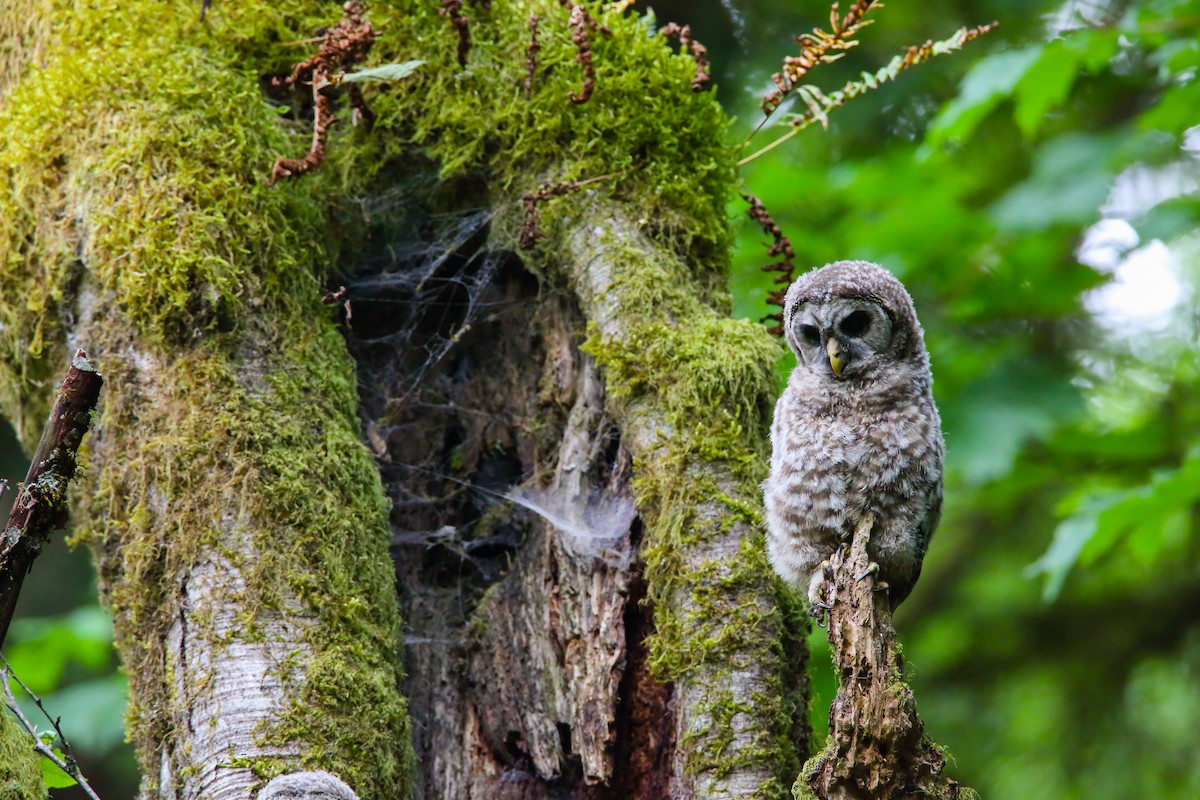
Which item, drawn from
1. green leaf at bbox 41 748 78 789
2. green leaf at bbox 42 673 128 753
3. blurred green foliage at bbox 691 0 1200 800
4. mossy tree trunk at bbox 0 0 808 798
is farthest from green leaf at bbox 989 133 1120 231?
green leaf at bbox 42 673 128 753

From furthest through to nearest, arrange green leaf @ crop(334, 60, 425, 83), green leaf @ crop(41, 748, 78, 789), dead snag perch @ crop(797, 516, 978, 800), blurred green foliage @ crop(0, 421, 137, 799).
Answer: blurred green foliage @ crop(0, 421, 137, 799) < green leaf @ crop(334, 60, 425, 83) < green leaf @ crop(41, 748, 78, 789) < dead snag perch @ crop(797, 516, 978, 800)

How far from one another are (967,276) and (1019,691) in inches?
101

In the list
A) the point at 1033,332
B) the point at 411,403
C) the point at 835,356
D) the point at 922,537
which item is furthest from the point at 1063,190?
the point at 411,403

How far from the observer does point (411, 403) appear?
12.2 ft

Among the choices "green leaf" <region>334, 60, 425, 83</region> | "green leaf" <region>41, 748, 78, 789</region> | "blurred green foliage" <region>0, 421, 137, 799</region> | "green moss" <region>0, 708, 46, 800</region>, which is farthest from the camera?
"blurred green foliage" <region>0, 421, 137, 799</region>

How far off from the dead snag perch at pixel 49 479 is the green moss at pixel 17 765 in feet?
1.65

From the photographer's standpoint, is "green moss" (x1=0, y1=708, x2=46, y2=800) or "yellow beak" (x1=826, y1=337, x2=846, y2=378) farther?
"yellow beak" (x1=826, y1=337, x2=846, y2=378)

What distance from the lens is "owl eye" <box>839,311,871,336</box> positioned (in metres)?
3.09

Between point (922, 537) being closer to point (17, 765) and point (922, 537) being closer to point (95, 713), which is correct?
point (17, 765)

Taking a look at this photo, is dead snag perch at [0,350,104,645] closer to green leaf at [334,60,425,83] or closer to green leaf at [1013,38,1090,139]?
green leaf at [334,60,425,83]

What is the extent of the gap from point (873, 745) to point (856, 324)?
1.29 meters

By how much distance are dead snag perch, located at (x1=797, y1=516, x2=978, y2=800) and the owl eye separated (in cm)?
101

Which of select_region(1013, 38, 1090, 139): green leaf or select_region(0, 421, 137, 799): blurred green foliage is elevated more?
select_region(1013, 38, 1090, 139): green leaf

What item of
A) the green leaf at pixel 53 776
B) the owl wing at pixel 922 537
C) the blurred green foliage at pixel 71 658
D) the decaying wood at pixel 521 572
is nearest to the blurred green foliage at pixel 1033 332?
the owl wing at pixel 922 537
